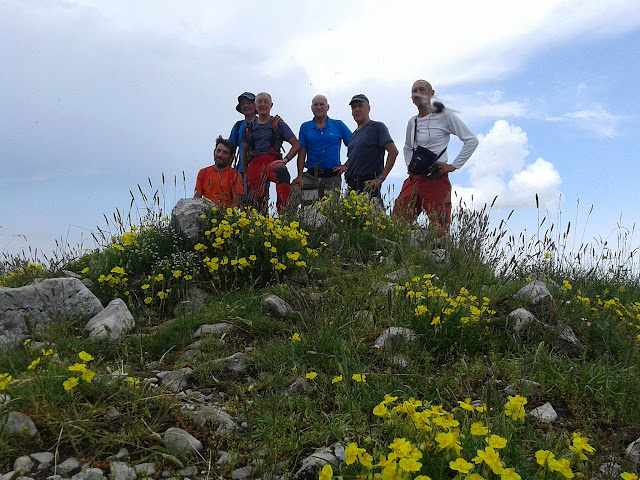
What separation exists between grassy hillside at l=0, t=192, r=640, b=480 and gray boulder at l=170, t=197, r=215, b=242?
0.50 ft

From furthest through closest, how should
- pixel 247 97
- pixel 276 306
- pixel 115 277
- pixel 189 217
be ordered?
pixel 247 97
pixel 189 217
pixel 115 277
pixel 276 306

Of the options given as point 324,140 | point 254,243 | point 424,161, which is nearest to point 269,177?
point 324,140

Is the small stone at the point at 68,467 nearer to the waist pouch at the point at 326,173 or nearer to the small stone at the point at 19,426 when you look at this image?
the small stone at the point at 19,426

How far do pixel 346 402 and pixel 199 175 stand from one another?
21.2ft

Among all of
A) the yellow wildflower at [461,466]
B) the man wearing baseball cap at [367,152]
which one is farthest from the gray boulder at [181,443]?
the man wearing baseball cap at [367,152]

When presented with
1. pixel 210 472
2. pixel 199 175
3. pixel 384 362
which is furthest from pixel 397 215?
pixel 210 472

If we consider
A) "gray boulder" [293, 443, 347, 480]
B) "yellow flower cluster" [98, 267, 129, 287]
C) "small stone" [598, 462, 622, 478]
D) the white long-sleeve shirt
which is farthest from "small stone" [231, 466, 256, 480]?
the white long-sleeve shirt

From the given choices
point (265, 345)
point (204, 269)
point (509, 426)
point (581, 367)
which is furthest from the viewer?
point (204, 269)

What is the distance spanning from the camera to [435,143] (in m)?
7.29

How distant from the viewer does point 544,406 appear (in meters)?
3.08

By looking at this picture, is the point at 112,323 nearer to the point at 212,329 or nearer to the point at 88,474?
the point at 212,329

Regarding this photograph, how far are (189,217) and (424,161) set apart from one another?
3495 mm

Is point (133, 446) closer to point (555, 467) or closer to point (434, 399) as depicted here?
point (434, 399)

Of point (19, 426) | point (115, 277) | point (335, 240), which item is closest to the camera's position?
point (19, 426)
